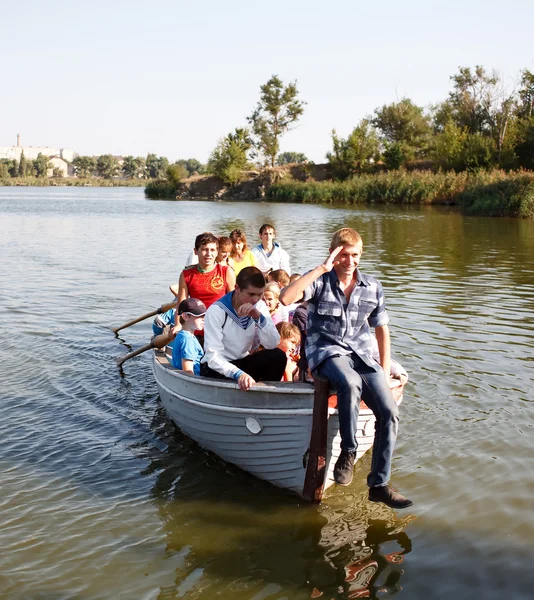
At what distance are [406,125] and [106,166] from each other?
345 feet

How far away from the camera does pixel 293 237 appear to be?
2442 cm

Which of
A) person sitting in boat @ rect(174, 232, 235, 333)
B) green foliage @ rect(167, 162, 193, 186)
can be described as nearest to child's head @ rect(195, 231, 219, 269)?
person sitting in boat @ rect(174, 232, 235, 333)

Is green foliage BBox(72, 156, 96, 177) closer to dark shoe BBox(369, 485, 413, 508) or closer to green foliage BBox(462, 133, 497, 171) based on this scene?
green foliage BBox(462, 133, 497, 171)

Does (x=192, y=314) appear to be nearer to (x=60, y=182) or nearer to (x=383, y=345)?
(x=383, y=345)

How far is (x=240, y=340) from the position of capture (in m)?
5.43

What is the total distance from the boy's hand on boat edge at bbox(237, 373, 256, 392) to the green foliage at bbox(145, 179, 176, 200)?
64517mm

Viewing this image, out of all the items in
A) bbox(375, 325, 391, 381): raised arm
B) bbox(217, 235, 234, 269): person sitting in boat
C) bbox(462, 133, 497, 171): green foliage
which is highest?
bbox(462, 133, 497, 171): green foliage

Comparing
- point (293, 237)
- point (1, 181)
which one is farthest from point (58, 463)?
point (1, 181)

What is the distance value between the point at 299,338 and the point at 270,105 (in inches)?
2784

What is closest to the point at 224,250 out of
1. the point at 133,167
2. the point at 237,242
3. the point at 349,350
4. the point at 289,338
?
the point at 237,242

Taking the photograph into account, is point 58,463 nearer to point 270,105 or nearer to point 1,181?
point 270,105

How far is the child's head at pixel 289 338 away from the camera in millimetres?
6078

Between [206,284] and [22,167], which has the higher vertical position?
[22,167]

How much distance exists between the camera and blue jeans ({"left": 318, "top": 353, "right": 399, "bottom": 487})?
181 inches
